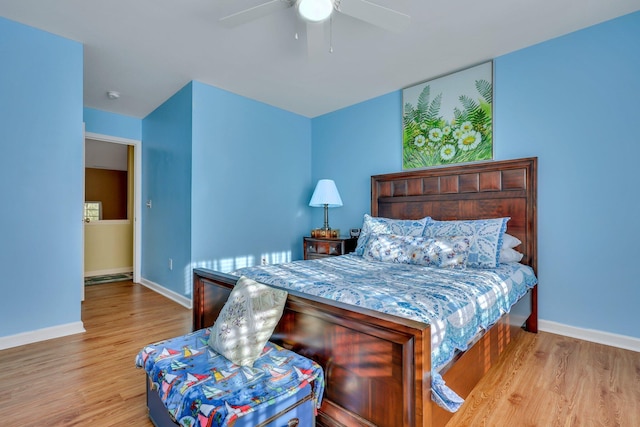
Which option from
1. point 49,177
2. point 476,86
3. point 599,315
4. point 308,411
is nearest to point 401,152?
point 476,86

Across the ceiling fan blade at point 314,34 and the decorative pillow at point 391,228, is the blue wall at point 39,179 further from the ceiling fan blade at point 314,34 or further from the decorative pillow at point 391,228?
the decorative pillow at point 391,228

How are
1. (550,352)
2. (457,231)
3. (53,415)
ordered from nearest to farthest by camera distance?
(53,415) < (550,352) < (457,231)

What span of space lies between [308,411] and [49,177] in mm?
2930

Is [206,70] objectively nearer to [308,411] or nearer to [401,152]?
[401,152]

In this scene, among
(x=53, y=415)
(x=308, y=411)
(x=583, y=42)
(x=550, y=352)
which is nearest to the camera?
(x=308, y=411)

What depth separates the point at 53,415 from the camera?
63.2 inches

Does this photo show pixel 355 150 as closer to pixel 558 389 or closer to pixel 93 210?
pixel 558 389

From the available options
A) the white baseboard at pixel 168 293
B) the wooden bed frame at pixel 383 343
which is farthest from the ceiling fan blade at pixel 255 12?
the white baseboard at pixel 168 293

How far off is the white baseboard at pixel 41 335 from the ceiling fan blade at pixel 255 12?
9.47 feet

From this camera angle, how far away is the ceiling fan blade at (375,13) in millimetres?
1861

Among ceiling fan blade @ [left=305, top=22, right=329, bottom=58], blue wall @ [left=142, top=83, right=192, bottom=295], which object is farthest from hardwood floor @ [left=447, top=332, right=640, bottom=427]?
blue wall @ [left=142, top=83, right=192, bottom=295]

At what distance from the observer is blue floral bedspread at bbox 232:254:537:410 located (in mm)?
1372

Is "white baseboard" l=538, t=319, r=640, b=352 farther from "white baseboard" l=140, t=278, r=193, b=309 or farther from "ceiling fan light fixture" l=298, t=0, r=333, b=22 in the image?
"white baseboard" l=140, t=278, r=193, b=309

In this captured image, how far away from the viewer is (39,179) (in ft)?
8.55
